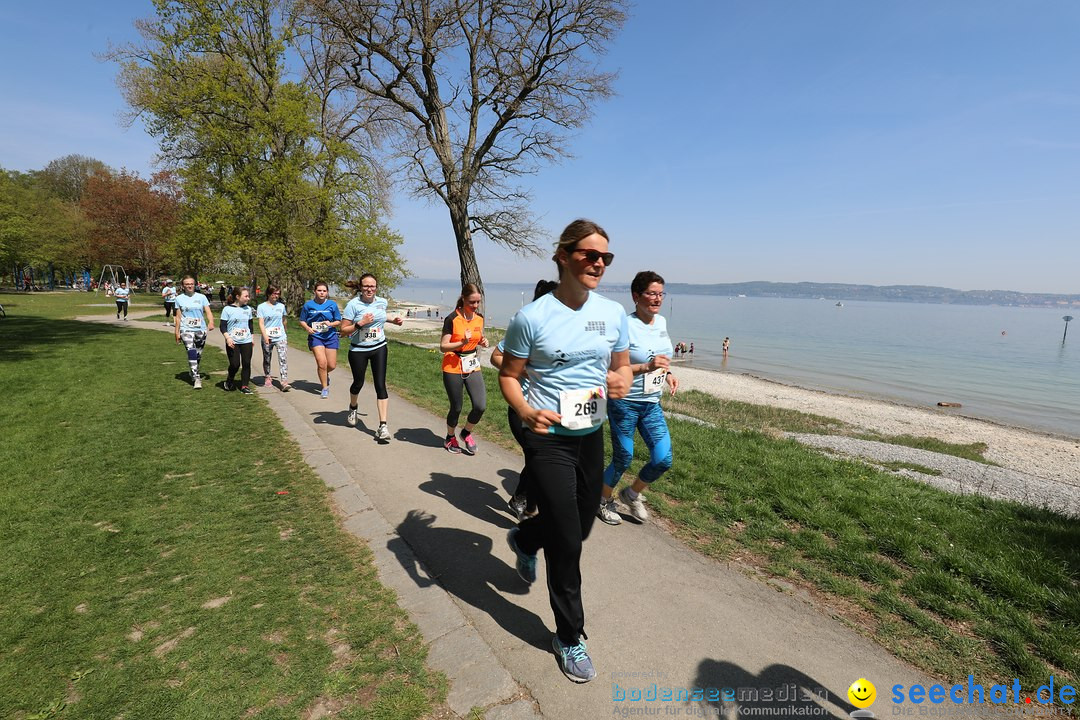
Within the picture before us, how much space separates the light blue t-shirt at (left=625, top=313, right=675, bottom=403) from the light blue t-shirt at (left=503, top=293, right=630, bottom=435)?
1.53 metres

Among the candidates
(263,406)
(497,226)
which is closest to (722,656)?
(263,406)

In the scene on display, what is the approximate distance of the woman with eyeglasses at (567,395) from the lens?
99.2 inches

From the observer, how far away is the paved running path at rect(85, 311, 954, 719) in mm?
2529

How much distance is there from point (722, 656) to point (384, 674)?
192cm

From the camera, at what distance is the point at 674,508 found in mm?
4797

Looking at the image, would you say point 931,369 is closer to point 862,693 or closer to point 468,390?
point 468,390

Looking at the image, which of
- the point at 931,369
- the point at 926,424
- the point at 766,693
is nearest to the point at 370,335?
the point at 766,693

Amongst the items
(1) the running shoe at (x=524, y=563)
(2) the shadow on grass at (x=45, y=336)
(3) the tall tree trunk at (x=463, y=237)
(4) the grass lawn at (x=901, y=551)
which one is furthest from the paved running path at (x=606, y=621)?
(3) the tall tree trunk at (x=463, y=237)

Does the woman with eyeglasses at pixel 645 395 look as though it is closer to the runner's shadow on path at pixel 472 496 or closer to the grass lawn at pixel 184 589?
the runner's shadow on path at pixel 472 496

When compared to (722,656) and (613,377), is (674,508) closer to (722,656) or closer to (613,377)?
(722,656)

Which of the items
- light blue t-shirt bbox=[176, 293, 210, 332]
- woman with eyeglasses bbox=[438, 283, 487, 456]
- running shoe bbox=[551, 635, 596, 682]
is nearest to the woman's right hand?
running shoe bbox=[551, 635, 596, 682]

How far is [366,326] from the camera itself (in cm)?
671

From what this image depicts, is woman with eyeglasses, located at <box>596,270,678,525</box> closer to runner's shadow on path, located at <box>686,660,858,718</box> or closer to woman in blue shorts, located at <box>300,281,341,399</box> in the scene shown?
runner's shadow on path, located at <box>686,660,858,718</box>

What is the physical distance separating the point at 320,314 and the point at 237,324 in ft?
5.41
